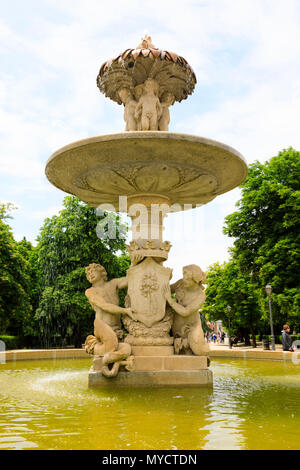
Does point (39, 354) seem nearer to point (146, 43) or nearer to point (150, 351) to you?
point (150, 351)

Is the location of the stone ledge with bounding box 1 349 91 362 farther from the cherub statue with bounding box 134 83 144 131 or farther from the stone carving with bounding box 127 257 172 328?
the cherub statue with bounding box 134 83 144 131

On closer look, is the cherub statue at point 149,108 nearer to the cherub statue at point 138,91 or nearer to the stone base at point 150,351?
the cherub statue at point 138,91

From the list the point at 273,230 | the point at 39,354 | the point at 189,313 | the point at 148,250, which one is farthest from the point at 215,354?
the point at 273,230

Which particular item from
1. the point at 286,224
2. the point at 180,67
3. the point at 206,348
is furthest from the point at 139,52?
the point at 286,224

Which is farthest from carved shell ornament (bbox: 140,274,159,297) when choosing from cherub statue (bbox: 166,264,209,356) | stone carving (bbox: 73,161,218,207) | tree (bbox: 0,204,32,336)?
tree (bbox: 0,204,32,336)

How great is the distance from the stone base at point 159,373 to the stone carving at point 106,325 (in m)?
0.14

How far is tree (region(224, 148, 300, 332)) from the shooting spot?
2070 cm

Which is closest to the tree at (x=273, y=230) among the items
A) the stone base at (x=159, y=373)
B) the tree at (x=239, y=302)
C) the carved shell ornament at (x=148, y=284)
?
the tree at (x=239, y=302)

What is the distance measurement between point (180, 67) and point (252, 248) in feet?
54.1

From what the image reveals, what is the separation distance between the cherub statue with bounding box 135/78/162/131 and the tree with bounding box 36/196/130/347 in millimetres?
16361

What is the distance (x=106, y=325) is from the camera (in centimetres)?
712
